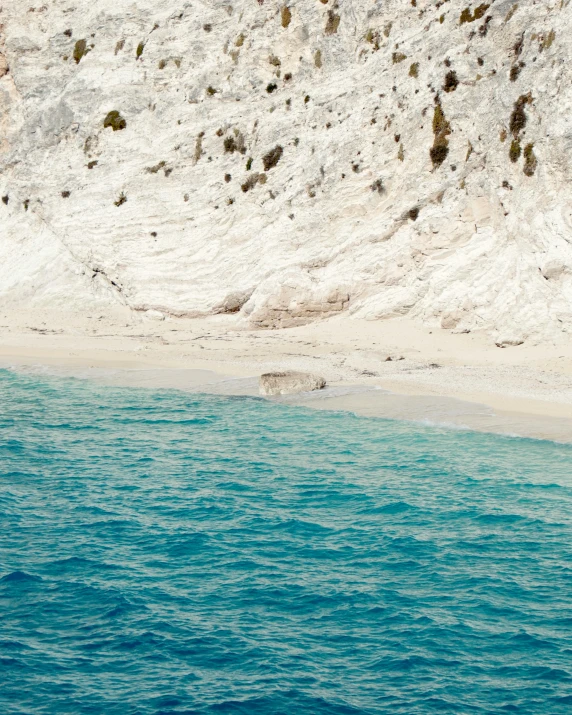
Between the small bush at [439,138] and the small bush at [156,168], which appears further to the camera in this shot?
the small bush at [156,168]

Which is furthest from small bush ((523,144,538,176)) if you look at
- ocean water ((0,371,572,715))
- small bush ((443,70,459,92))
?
ocean water ((0,371,572,715))

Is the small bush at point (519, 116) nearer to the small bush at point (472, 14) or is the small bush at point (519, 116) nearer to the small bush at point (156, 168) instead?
the small bush at point (472, 14)

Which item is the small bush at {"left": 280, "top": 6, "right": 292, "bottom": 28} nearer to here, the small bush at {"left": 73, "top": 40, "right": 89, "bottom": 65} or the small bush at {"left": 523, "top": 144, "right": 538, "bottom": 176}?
the small bush at {"left": 73, "top": 40, "right": 89, "bottom": 65}

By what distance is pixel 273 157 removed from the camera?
40469mm

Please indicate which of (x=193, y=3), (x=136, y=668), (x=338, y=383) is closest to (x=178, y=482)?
(x=136, y=668)

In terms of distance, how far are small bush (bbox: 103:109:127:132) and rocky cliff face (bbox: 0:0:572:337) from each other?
148 millimetres

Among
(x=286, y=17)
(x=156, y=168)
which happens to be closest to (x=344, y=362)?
(x=156, y=168)

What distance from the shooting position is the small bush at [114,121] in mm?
46244

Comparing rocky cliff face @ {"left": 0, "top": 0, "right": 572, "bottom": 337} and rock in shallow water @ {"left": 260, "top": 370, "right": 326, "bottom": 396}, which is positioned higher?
rocky cliff face @ {"left": 0, "top": 0, "right": 572, "bottom": 337}

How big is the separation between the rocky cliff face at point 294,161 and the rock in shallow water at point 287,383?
723 cm

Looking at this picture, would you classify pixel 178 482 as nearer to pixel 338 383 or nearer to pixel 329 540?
pixel 329 540

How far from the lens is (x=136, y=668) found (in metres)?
10.6

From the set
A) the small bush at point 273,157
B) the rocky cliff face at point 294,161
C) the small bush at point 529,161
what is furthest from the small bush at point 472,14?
the small bush at point 273,157

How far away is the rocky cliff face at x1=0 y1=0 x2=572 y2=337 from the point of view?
32.0 m
